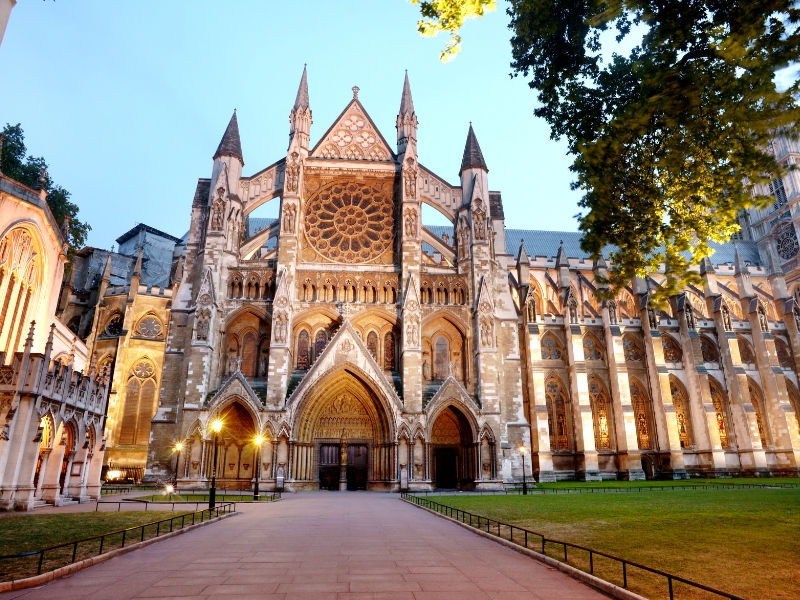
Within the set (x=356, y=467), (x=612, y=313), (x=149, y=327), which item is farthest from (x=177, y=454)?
(x=612, y=313)

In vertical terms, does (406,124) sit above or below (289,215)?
above

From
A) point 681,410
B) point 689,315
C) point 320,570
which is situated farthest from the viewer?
point 689,315

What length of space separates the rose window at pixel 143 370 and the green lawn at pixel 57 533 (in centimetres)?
2346

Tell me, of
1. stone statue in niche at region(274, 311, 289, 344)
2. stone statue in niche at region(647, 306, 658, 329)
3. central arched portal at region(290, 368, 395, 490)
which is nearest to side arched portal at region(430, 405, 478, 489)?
central arched portal at region(290, 368, 395, 490)

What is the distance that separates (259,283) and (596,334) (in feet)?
91.4

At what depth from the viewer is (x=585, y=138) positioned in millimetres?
9516

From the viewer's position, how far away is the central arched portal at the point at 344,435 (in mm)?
29266

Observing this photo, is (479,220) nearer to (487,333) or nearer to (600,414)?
(487,333)

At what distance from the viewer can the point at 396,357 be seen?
3197cm

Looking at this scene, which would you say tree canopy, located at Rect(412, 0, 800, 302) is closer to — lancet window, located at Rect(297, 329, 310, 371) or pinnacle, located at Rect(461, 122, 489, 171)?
lancet window, located at Rect(297, 329, 310, 371)

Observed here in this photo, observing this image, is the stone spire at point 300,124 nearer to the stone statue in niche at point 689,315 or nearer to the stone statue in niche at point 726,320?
the stone statue in niche at point 689,315

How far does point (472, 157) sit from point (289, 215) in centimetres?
1336

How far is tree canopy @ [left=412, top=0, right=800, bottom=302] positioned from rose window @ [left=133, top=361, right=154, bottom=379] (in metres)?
35.4

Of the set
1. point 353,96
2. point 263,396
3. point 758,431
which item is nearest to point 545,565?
point 263,396
